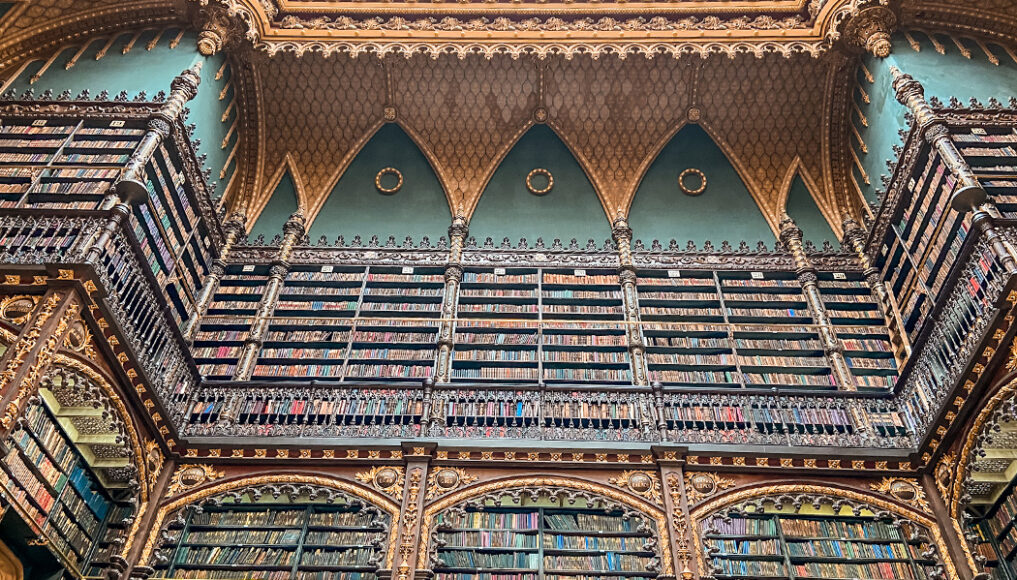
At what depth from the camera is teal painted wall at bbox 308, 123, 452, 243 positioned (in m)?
8.66

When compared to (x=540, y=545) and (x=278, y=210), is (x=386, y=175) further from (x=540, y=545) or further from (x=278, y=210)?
(x=540, y=545)

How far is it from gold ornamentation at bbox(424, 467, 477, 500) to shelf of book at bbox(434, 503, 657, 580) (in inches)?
7.7

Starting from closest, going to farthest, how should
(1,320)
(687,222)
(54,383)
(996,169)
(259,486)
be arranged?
(1,320) → (54,383) → (259,486) → (996,169) → (687,222)

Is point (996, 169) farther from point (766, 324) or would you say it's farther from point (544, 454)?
point (544, 454)

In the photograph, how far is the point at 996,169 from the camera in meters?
6.05

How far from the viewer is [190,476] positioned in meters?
5.72

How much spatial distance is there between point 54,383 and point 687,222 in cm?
657

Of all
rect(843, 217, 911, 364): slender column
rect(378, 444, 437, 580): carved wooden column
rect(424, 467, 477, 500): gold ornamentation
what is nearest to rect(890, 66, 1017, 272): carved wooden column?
rect(843, 217, 911, 364): slender column

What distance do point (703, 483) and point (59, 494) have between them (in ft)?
15.4

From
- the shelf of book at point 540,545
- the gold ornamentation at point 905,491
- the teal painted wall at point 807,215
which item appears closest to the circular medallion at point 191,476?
the shelf of book at point 540,545

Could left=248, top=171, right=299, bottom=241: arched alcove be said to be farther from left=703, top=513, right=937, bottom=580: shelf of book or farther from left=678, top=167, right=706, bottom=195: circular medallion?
left=703, top=513, right=937, bottom=580: shelf of book

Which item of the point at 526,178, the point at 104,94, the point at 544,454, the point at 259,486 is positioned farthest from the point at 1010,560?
the point at 104,94

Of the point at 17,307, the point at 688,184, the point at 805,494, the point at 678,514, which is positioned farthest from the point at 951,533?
the point at 17,307

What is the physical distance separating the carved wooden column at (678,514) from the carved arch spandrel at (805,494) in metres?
0.10
